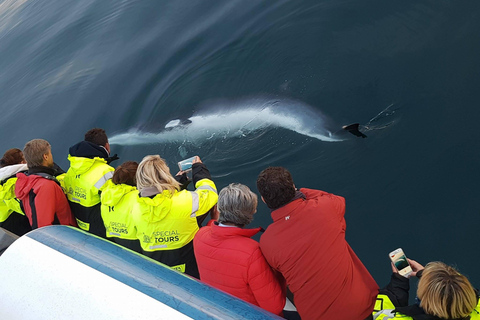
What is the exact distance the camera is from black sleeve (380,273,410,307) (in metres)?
3.71

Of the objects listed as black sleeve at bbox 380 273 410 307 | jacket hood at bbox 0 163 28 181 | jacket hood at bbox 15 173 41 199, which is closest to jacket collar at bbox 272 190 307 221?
black sleeve at bbox 380 273 410 307

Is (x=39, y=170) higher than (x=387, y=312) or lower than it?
higher

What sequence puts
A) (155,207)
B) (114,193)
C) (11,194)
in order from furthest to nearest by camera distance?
(11,194)
(114,193)
(155,207)

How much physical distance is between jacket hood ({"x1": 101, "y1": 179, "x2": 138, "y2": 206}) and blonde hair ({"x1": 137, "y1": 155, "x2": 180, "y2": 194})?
515 mm

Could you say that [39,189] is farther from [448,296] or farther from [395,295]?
[448,296]

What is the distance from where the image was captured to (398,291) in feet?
12.3

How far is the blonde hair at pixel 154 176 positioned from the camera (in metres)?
4.67

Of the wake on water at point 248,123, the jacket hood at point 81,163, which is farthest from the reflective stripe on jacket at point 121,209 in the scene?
the wake on water at point 248,123

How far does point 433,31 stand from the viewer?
7.54 meters

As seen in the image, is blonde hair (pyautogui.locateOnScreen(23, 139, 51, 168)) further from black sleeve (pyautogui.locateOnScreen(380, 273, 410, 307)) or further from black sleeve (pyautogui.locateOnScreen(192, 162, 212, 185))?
black sleeve (pyautogui.locateOnScreen(380, 273, 410, 307))

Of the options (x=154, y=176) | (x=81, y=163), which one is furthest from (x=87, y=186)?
(x=154, y=176)

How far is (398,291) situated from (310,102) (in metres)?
4.71

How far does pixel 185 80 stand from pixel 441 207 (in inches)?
276

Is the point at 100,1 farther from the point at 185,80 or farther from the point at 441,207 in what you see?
the point at 441,207
